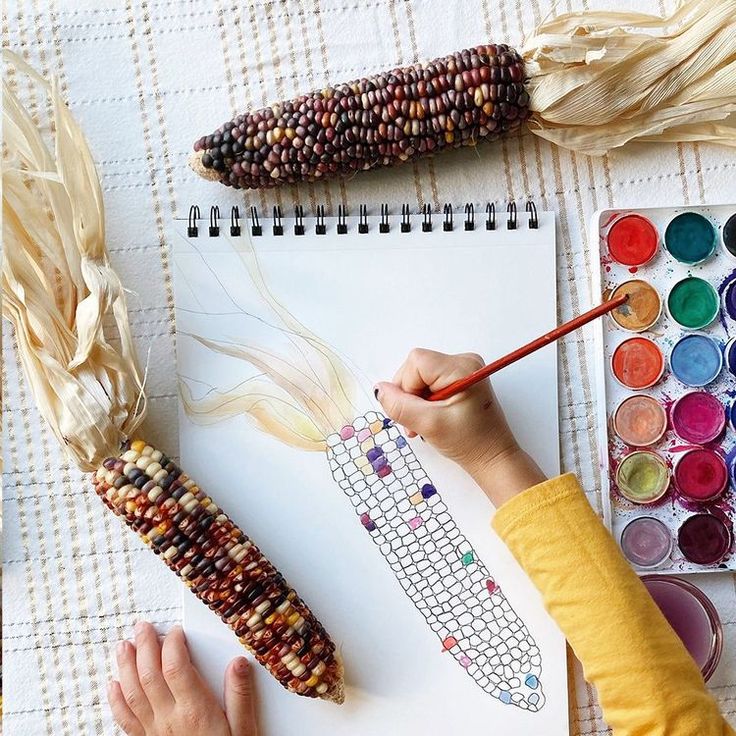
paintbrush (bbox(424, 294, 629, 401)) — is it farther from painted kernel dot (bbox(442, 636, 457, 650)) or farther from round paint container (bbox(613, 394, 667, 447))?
painted kernel dot (bbox(442, 636, 457, 650))

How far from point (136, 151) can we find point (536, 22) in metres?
0.40

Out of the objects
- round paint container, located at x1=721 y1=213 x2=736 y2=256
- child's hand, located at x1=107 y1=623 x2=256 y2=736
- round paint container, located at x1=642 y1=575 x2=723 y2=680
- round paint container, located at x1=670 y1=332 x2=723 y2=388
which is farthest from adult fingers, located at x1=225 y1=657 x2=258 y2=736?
round paint container, located at x1=721 y1=213 x2=736 y2=256

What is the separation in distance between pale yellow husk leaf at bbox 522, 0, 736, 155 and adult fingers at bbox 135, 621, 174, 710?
1.93 feet

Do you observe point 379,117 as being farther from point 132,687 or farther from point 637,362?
point 132,687

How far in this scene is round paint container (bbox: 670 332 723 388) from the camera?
0.76 m

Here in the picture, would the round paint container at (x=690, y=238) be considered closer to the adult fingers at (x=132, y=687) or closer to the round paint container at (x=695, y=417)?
the round paint container at (x=695, y=417)

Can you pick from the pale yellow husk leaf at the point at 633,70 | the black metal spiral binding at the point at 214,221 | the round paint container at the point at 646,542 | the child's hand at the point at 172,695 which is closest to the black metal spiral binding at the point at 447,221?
the pale yellow husk leaf at the point at 633,70

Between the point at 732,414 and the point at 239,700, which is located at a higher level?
the point at 732,414

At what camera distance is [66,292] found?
0.71 metres

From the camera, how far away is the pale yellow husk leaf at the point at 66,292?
685 millimetres

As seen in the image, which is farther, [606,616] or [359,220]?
[359,220]

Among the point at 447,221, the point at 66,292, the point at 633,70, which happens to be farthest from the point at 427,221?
the point at 66,292

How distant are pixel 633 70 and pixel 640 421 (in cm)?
31

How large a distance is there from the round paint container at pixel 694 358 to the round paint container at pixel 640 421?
0.04 meters
